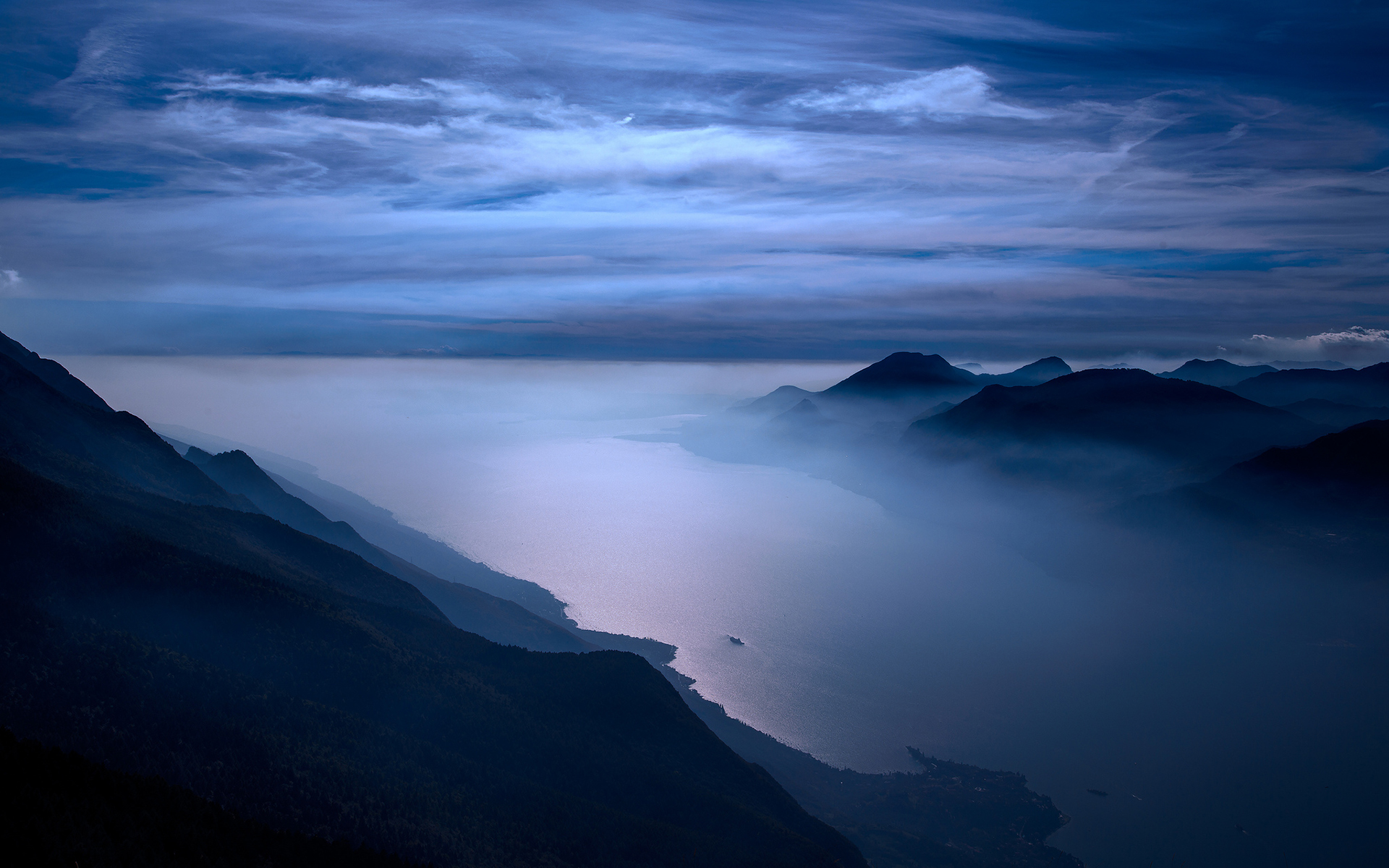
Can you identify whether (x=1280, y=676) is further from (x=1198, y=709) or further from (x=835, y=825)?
(x=835, y=825)

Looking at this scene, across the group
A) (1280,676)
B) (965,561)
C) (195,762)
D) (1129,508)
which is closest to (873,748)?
(195,762)

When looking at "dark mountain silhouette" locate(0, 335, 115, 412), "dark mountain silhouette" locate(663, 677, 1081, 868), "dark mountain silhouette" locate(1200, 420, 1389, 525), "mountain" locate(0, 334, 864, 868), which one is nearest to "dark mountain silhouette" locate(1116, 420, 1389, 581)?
"dark mountain silhouette" locate(1200, 420, 1389, 525)

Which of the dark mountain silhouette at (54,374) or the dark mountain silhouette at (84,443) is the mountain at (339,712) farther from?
the dark mountain silhouette at (54,374)

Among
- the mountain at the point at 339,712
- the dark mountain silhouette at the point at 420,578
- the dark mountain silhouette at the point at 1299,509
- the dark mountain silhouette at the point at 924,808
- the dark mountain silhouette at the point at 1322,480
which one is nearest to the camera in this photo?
the mountain at the point at 339,712

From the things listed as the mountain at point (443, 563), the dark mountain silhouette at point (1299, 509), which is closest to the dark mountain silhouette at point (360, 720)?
the mountain at point (443, 563)

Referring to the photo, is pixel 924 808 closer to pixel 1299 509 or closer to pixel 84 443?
pixel 84 443

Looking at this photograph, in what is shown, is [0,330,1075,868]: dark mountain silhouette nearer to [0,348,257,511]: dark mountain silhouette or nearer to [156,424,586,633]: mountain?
[0,348,257,511]: dark mountain silhouette
